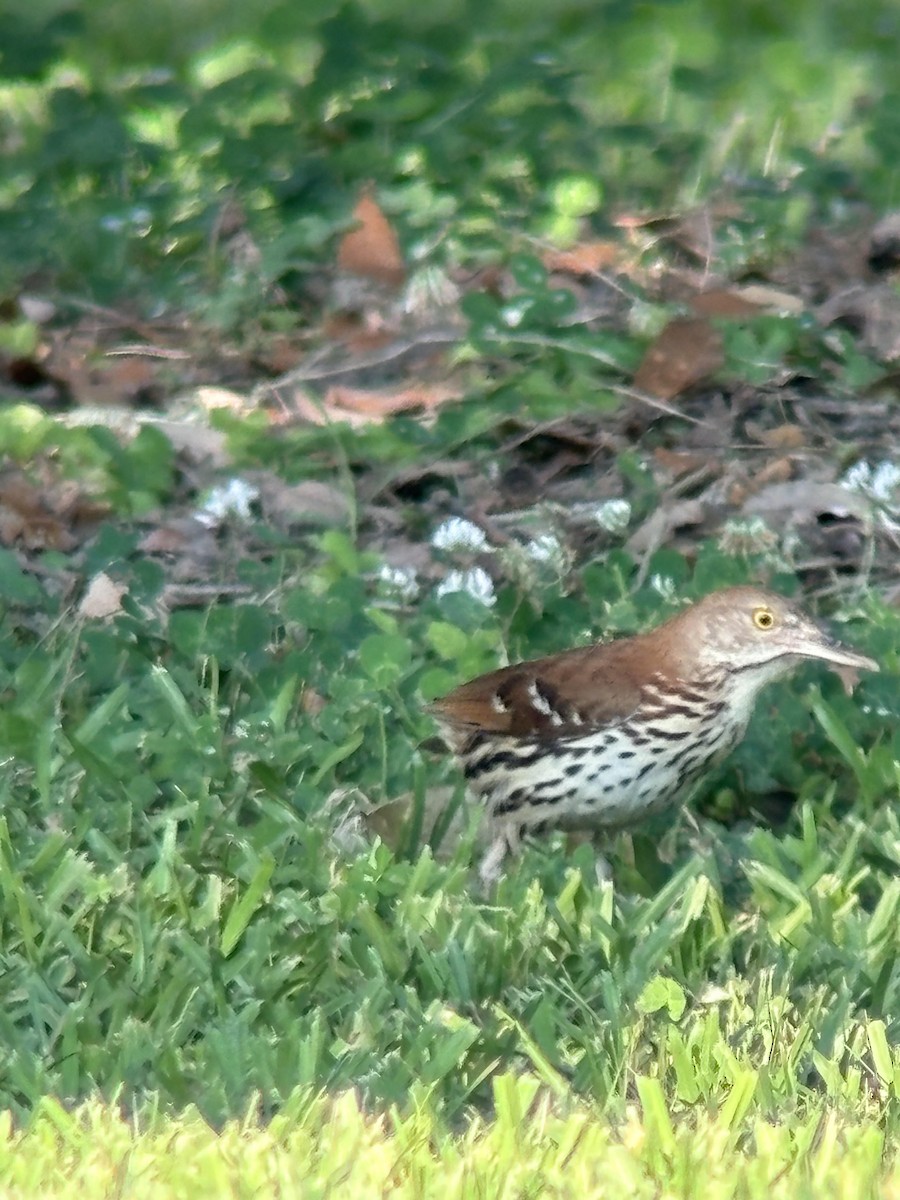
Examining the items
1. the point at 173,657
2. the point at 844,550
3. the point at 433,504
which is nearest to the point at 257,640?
the point at 173,657

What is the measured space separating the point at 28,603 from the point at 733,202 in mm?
3622

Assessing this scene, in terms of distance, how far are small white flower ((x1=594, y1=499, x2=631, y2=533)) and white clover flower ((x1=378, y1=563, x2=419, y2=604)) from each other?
0.54 metres

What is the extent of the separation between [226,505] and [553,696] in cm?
169

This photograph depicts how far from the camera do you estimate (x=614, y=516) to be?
21.7ft

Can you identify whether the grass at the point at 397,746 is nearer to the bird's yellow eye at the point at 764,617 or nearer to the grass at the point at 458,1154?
the grass at the point at 458,1154

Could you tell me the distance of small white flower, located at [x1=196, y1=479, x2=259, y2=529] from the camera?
22.2 feet

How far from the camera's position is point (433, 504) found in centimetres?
697

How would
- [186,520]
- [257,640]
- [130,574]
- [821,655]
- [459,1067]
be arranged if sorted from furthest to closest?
1. [186,520]
2. [130,574]
3. [257,640]
4. [821,655]
5. [459,1067]

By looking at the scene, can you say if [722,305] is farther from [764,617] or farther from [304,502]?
[764,617]

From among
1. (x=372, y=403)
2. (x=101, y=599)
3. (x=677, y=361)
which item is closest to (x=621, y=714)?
(x=101, y=599)

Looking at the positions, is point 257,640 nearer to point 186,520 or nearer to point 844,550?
point 186,520

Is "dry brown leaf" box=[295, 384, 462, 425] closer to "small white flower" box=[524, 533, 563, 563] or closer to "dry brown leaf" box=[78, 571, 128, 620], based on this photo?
"small white flower" box=[524, 533, 563, 563]

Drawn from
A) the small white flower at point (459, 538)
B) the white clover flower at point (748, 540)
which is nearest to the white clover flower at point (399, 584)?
the small white flower at point (459, 538)

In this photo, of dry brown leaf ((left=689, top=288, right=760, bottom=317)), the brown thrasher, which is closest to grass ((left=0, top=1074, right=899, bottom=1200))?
the brown thrasher
